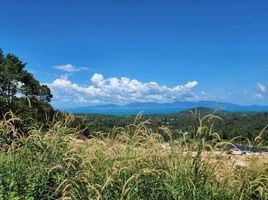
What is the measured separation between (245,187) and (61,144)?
3.02 metres

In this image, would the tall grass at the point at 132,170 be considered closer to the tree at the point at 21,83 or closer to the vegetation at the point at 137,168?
the vegetation at the point at 137,168

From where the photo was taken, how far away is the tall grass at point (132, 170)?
17.2ft

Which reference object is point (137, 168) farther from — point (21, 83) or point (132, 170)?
point (21, 83)

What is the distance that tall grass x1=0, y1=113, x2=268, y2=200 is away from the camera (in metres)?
5.25

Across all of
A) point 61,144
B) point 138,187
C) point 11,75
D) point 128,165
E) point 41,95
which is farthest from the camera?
point 41,95

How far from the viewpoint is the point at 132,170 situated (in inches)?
223

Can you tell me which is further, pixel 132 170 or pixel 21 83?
pixel 21 83

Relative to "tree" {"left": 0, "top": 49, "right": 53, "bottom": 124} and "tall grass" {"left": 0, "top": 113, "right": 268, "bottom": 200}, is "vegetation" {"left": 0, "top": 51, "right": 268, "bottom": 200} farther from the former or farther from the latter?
"tree" {"left": 0, "top": 49, "right": 53, "bottom": 124}

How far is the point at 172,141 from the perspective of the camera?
20.6ft

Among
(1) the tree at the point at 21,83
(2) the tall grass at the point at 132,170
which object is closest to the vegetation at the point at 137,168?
(2) the tall grass at the point at 132,170

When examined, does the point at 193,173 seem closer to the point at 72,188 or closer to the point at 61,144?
the point at 72,188

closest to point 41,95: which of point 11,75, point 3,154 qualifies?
point 11,75

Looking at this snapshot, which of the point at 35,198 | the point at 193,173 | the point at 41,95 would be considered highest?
the point at 41,95

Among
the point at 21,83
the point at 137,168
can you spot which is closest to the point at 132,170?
the point at 137,168
